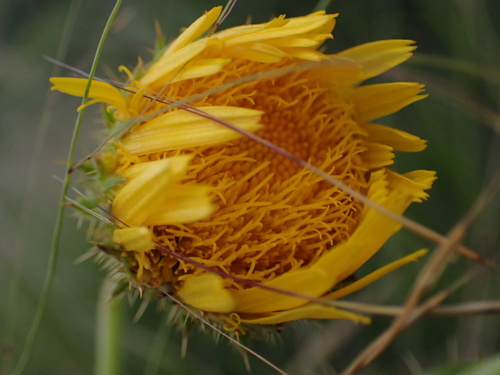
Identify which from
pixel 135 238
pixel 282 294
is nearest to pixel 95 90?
pixel 135 238

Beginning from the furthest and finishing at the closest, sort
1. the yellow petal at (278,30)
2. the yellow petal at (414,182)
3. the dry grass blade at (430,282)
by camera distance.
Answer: the yellow petal at (414,182) → the yellow petal at (278,30) → the dry grass blade at (430,282)

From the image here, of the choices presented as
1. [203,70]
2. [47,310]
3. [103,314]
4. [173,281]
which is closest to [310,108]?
[203,70]

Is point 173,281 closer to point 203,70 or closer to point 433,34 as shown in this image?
point 203,70

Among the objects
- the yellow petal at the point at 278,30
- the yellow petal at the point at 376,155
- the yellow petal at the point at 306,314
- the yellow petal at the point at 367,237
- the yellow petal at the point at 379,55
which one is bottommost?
the yellow petal at the point at 306,314

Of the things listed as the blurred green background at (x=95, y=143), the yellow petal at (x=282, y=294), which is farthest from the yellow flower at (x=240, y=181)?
the blurred green background at (x=95, y=143)

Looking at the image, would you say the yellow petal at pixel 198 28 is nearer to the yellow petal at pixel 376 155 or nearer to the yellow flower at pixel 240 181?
the yellow flower at pixel 240 181

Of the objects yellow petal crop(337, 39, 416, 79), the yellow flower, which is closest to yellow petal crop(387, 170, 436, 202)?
the yellow flower
